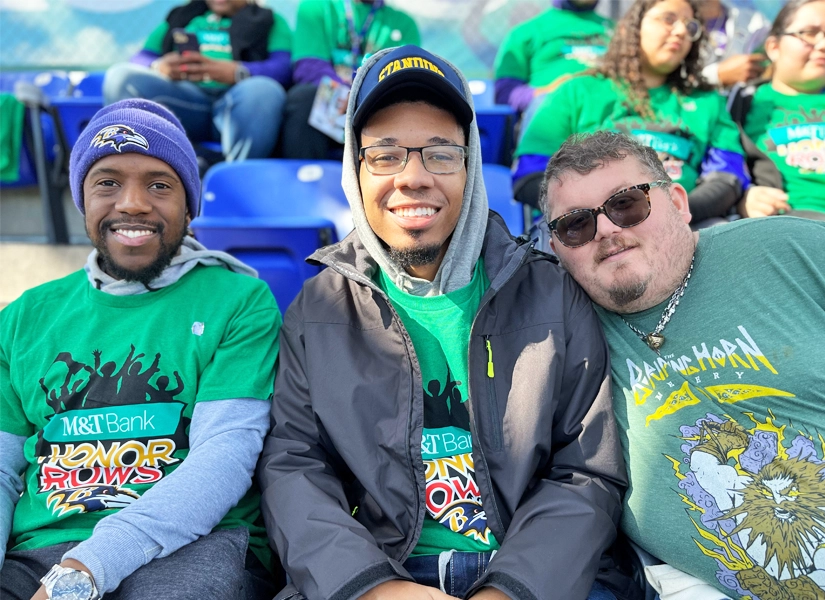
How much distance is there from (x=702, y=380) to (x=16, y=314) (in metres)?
1.80

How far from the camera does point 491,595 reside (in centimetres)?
134

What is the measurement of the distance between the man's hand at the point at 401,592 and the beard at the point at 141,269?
103 centimetres

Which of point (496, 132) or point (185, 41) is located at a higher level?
point (185, 41)

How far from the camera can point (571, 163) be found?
5.76ft

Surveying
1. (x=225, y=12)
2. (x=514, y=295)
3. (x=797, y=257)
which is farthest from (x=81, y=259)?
A: (x=797, y=257)

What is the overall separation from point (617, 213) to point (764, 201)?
4.65ft

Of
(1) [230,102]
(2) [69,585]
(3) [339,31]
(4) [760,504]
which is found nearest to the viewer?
(2) [69,585]

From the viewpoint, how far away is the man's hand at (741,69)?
138 inches

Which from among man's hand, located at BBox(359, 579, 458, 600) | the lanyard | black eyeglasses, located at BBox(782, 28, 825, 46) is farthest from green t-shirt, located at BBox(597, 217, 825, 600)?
the lanyard

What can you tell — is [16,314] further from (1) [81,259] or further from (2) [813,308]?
(2) [813,308]

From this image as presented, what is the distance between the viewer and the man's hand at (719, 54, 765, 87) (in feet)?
11.5

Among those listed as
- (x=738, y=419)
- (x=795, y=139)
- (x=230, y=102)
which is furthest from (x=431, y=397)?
(x=230, y=102)

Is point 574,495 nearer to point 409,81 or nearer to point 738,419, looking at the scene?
point 738,419

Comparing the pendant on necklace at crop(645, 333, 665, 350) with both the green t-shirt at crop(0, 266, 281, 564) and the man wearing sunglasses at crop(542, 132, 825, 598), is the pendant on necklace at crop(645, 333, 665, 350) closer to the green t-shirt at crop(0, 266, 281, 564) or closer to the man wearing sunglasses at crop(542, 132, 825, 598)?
the man wearing sunglasses at crop(542, 132, 825, 598)
